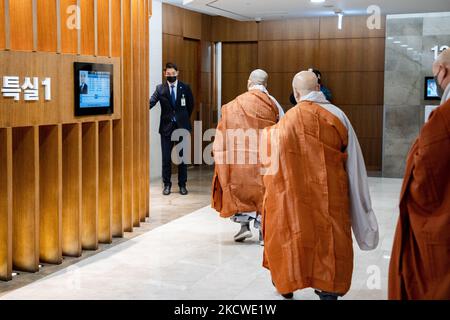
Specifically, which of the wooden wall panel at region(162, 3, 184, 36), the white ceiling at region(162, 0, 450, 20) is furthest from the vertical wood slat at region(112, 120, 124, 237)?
the wooden wall panel at region(162, 3, 184, 36)

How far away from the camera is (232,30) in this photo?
1266cm

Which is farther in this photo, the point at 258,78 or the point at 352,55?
the point at 352,55

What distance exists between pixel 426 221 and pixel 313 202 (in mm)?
1227

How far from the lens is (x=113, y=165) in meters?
6.46

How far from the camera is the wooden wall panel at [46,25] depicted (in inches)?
204

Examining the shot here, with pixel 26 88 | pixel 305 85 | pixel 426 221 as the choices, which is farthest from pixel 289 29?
pixel 426 221

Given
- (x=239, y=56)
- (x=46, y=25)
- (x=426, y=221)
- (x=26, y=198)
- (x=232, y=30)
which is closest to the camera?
(x=426, y=221)

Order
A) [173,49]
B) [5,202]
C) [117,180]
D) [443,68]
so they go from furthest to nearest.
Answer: [173,49] < [117,180] < [5,202] < [443,68]

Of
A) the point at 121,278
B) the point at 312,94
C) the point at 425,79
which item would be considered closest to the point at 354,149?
the point at 312,94

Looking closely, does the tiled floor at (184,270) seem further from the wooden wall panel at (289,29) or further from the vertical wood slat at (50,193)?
the wooden wall panel at (289,29)

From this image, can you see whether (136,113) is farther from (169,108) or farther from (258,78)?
(169,108)

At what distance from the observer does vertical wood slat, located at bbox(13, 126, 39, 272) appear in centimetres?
504

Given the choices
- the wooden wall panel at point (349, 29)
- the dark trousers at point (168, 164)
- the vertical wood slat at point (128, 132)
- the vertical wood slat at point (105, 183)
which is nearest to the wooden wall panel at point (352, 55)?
the wooden wall panel at point (349, 29)

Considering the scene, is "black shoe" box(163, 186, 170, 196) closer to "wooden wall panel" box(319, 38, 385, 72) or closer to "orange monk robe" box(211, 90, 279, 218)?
"orange monk robe" box(211, 90, 279, 218)
